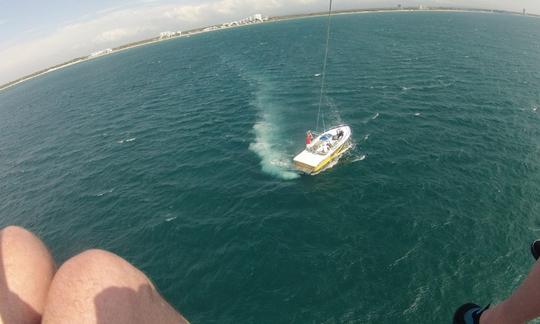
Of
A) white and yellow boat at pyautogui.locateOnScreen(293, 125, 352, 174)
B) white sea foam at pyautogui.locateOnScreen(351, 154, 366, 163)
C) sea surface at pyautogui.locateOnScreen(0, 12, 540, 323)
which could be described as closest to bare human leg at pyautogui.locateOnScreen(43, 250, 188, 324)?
sea surface at pyautogui.locateOnScreen(0, 12, 540, 323)

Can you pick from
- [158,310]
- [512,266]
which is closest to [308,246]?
[512,266]

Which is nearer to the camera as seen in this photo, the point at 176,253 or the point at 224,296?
the point at 224,296

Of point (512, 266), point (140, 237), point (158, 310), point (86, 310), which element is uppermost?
point (86, 310)

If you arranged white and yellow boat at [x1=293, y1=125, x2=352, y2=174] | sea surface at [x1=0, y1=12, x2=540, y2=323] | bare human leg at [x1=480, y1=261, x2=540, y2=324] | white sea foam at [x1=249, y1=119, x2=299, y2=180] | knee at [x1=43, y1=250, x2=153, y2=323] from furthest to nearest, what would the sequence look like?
1. white sea foam at [x1=249, y1=119, x2=299, y2=180]
2. white and yellow boat at [x1=293, y1=125, x2=352, y2=174]
3. sea surface at [x1=0, y1=12, x2=540, y2=323]
4. bare human leg at [x1=480, y1=261, x2=540, y2=324]
5. knee at [x1=43, y1=250, x2=153, y2=323]

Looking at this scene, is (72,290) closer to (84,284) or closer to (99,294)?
(84,284)

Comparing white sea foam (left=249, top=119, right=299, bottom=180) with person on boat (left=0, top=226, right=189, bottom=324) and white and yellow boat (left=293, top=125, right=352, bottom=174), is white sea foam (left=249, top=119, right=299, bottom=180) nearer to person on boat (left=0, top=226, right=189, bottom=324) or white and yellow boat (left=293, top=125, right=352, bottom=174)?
white and yellow boat (left=293, top=125, right=352, bottom=174)

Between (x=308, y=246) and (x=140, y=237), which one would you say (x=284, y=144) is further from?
(x=140, y=237)
